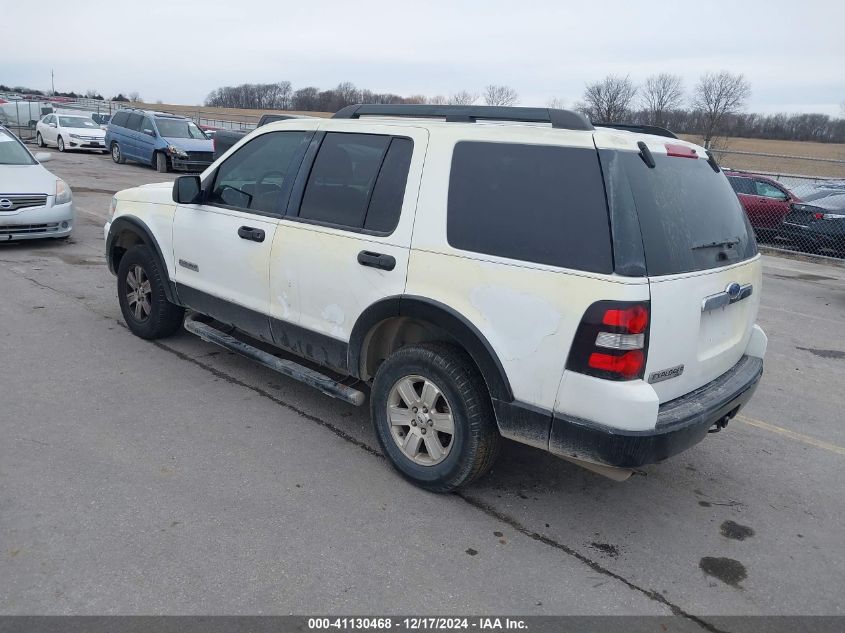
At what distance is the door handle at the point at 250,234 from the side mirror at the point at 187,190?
1.85 ft

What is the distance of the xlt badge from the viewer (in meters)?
3.06

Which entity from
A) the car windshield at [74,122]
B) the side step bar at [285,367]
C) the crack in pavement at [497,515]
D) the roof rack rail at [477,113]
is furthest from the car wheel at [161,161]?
the roof rack rail at [477,113]

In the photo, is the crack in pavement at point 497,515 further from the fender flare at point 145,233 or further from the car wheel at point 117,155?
the car wheel at point 117,155

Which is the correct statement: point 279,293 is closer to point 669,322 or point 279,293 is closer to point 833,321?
point 669,322

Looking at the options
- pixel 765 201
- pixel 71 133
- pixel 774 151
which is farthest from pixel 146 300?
pixel 774 151

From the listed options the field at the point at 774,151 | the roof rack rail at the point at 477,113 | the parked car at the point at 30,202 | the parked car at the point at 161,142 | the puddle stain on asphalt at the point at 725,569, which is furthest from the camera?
the field at the point at 774,151

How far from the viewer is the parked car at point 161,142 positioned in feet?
70.3

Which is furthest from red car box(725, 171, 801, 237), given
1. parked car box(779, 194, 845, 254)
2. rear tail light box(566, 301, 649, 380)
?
rear tail light box(566, 301, 649, 380)

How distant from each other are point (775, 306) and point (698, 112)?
158ft

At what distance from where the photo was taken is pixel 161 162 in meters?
21.5

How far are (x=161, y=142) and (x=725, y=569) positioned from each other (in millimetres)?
21478

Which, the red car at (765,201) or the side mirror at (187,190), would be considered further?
the red car at (765,201)

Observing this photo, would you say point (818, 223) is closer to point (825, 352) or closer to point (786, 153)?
point (825, 352)

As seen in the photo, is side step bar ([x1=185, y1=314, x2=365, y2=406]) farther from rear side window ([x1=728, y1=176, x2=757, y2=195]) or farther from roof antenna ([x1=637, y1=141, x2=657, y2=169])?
rear side window ([x1=728, y1=176, x2=757, y2=195])
